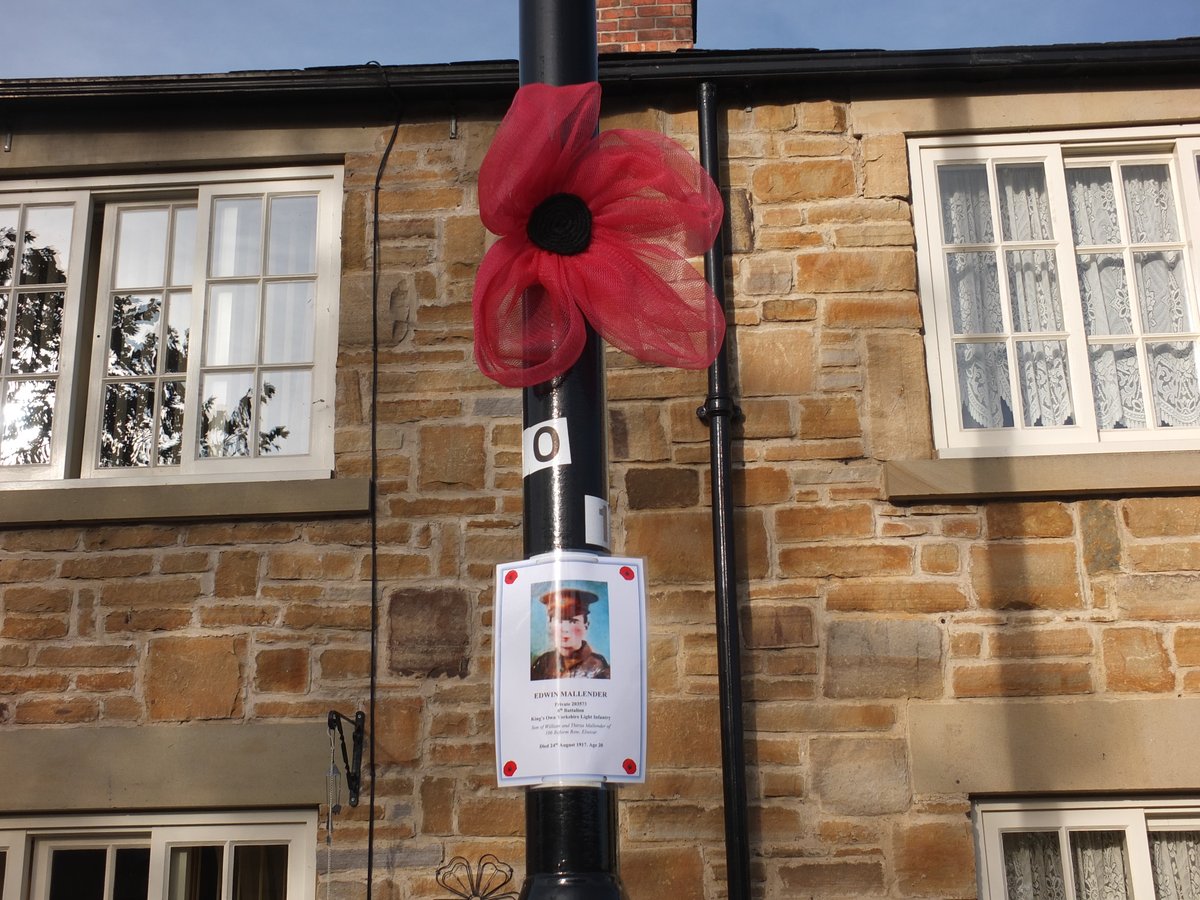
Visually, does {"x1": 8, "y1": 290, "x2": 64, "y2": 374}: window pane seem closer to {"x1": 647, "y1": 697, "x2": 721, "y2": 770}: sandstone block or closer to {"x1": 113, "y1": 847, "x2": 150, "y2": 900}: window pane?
{"x1": 113, "y1": 847, "x2": 150, "y2": 900}: window pane

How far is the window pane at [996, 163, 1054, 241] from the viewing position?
6145mm

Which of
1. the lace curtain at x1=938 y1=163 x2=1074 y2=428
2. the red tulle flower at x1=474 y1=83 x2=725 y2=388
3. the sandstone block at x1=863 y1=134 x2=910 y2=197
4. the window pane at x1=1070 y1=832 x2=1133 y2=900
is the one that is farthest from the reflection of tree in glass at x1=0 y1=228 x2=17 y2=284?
the window pane at x1=1070 y1=832 x2=1133 y2=900

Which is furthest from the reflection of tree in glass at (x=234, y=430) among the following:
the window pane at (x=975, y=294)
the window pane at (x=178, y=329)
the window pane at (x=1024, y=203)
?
the window pane at (x=1024, y=203)

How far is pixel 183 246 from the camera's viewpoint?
638 cm

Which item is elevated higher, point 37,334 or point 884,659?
point 37,334

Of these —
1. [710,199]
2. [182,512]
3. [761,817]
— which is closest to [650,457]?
[761,817]

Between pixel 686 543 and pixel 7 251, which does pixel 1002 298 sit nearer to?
pixel 686 543

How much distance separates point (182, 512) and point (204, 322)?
3.28 ft

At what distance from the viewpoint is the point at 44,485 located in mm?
5891

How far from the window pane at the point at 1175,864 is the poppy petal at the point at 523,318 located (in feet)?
12.3

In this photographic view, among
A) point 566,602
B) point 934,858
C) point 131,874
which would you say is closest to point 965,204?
point 934,858

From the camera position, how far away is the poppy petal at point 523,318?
283cm

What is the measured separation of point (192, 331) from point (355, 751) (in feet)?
7.06

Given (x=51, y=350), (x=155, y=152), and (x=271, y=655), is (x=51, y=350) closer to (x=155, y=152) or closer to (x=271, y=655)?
(x=155, y=152)
